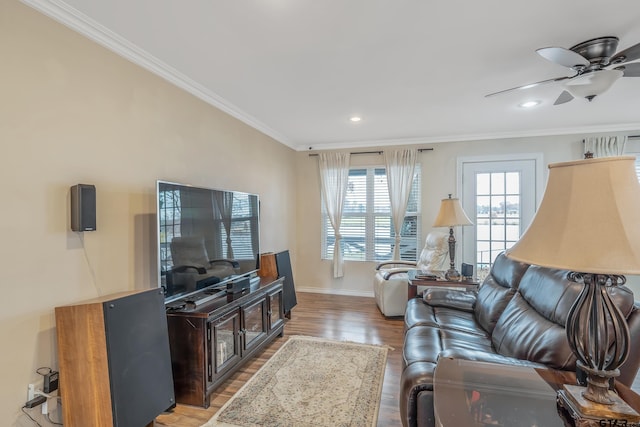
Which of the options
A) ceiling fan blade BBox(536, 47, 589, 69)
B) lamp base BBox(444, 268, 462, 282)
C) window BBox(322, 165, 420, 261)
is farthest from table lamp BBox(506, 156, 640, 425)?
window BBox(322, 165, 420, 261)

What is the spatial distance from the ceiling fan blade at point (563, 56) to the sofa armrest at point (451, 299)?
78.0 inches

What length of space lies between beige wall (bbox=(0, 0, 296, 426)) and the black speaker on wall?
0.06 metres

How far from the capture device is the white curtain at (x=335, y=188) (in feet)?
17.4

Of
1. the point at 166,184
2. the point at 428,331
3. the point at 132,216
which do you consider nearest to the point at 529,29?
the point at 428,331

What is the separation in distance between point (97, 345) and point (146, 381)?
0.39 m

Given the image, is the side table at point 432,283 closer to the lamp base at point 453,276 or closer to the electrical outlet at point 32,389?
the lamp base at point 453,276

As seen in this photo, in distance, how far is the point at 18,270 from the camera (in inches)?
64.0

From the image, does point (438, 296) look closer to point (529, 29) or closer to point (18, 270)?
point (529, 29)

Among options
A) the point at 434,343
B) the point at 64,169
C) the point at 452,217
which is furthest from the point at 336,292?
the point at 64,169

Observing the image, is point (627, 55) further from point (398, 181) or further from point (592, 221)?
point (398, 181)

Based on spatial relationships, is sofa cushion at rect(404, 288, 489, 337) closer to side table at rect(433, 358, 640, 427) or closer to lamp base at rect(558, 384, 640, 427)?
side table at rect(433, 358, 640, 427)

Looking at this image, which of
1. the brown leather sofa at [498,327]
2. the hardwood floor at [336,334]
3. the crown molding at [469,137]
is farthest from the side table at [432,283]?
the crown molding at [469,137]

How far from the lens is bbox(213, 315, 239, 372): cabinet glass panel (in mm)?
2371

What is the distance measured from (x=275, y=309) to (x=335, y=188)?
2511 millimetres
